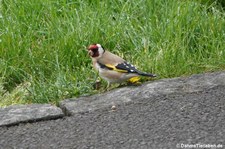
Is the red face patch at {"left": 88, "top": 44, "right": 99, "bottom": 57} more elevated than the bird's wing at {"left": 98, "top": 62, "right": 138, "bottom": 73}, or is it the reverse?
the red face patch at {"left": 88, "top": 44, "right": 99, "bottom": 57}

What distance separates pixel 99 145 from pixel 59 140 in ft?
1.06

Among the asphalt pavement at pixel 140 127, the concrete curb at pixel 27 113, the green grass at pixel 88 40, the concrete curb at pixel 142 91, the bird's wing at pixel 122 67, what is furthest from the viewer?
the green grass at pixel 88 40

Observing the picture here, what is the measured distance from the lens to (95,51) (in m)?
6.18

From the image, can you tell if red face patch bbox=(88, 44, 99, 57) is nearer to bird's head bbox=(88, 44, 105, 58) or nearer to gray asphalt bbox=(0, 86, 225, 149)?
bird's head bbox=(88, 44, 105, 58)

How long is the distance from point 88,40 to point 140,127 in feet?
6.41

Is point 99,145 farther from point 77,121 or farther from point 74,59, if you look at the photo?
point 74,59

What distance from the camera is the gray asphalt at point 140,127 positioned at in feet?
15.0

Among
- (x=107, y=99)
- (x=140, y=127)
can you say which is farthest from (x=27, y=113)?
(x=140, y=127)

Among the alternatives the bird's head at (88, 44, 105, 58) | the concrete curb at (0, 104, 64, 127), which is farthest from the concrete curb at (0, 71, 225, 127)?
the bird's head at (88, 44, 105, 58)

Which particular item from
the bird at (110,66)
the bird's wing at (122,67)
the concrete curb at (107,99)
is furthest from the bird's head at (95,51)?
the concrete curb at (107,99)

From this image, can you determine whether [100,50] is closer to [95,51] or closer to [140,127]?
[95,51]

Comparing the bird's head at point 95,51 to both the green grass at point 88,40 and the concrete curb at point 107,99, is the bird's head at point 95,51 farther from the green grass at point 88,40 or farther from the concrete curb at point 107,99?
the concrete curb at point 107,99

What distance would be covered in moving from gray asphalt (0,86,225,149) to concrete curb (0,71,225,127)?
75 mm

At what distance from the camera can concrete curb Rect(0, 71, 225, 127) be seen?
17.2 feet
